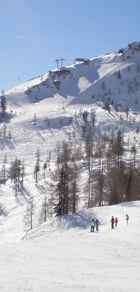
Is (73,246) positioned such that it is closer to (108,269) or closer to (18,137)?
(108,269)

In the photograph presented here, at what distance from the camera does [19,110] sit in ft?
652

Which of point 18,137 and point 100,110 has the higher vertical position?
point 100,110

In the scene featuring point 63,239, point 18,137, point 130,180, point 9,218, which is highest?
point 18,137

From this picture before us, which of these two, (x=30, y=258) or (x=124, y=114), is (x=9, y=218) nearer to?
(x=30, y=258)

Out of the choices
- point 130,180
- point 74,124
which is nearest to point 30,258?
point 130,180

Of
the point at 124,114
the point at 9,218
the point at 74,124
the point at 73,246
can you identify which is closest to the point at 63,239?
the point at 73,246

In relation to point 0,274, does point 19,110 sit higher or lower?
higher

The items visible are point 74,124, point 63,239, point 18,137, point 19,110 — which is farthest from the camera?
point 19,110

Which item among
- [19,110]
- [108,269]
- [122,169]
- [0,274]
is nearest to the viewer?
[0,274]

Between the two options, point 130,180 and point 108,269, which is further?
point 130,180

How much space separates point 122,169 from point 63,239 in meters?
30.8

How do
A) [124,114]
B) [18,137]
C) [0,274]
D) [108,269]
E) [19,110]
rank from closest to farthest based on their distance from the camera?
1. [0,274]
2. [108,269]
3. [18,137]
4. [124,114]
5. [19,110]

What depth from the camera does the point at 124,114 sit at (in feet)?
585

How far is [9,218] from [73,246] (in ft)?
126
